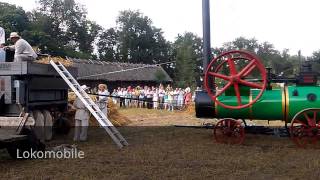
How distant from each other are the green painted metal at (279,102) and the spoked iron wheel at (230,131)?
252mm

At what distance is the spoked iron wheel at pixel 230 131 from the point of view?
30.9 ft

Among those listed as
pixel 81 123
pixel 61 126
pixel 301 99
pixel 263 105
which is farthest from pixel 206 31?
pixel 61 126

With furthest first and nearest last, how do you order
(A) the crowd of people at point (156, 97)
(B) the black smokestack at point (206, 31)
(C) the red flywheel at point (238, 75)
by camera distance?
1. (A) the crowd of people at point (156, 97)
2. (B) the black smokestack at point (206, 31)
3. (C) the red flywheel at point (238, 75)

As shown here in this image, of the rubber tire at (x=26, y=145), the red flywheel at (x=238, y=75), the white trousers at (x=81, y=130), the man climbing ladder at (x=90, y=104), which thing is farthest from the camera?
the white trousers at (x=81, y=130)

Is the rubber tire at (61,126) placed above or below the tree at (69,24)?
below

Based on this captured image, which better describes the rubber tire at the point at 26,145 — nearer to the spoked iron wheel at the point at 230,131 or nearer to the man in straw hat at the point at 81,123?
the man in straw hat at the point at 81,123

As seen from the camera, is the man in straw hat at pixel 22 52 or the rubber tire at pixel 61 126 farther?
the rubber tire at pixel 61 126

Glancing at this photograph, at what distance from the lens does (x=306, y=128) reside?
892 centimetres

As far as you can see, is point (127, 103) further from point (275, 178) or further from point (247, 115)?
point (275, 178)

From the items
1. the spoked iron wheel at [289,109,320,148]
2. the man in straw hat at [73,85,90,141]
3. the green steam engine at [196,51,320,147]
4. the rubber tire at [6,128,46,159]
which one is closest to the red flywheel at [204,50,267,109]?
the green steam engine at [196,51,320,147]

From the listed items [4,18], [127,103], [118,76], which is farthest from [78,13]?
[127,103]

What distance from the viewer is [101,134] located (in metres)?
→ 11.3

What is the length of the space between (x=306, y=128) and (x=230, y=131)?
1641 millimetres

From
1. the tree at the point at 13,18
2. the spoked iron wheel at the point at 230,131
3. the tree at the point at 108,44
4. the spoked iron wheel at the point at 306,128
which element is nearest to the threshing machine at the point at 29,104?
the spoked iron wheel at the point at 230,131
